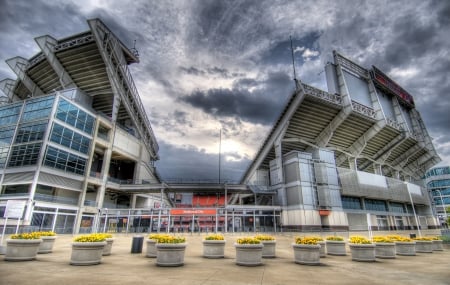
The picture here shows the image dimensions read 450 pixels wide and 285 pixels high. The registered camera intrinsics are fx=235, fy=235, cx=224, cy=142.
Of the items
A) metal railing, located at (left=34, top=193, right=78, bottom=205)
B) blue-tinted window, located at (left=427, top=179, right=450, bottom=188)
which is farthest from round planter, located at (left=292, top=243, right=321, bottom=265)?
blue-tinted window, located at (left=427, top=179, right=450, bottom=188)

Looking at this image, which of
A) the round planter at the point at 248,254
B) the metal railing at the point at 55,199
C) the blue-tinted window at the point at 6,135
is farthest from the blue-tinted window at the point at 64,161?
the round planter at the point at 248,254

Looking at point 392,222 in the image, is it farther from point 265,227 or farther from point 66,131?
point 66,131

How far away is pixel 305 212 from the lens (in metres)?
40.9

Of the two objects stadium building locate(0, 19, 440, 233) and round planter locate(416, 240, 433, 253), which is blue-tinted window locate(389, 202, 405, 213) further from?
round planter locate(416, 240, 433, 253)

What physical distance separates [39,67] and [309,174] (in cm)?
5533

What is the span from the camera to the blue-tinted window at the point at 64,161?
3259 cm

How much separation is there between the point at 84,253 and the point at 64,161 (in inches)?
1217

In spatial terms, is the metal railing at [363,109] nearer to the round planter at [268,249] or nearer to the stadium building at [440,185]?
the round planter at [268,249]

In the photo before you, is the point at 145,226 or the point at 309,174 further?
the point at 309,174

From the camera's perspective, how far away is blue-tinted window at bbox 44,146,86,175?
32.6 meters

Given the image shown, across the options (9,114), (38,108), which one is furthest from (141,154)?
(9,114)

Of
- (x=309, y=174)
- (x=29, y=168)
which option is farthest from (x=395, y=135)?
(x=29, y=168)

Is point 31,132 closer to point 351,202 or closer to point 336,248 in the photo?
point 336,248

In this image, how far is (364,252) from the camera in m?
12.4
